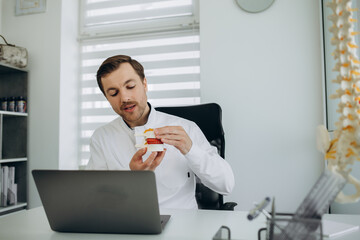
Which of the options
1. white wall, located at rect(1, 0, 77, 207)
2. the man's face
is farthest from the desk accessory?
white wall, located at rect(1, 0, 77, 207)

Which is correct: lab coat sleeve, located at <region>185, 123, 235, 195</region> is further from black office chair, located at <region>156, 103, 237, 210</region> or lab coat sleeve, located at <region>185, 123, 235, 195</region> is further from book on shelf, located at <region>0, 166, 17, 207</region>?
book on shelf, located at <region>0, 166, 17, 207</region>

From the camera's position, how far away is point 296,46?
2.04m

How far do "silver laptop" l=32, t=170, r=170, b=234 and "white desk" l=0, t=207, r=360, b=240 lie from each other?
3 cm

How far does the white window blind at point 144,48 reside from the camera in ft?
8.05

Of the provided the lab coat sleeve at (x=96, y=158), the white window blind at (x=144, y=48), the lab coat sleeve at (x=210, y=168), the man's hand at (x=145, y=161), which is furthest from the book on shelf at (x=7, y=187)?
the lab coat sleeve at (x=210, y=168)

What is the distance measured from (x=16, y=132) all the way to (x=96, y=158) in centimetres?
142

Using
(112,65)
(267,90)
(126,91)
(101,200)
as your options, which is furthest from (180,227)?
(267,90)

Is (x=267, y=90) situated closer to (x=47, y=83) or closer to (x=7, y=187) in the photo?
(x=47, y=83)

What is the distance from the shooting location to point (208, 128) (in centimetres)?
166

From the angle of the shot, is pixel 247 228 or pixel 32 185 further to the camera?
pixel 32 185

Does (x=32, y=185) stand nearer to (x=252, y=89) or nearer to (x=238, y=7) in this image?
(x=252, y=89)

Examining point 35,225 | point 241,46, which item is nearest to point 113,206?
point 35,225

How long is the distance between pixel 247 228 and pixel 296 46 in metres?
1.60

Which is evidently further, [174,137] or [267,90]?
[267,90]
